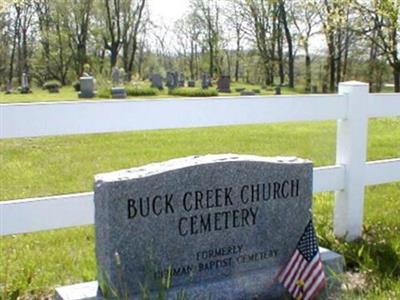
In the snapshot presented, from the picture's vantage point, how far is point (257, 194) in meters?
3.62

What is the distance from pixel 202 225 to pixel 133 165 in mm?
4701

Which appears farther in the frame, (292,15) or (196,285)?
(292,15)

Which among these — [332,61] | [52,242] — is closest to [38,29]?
[332,61]

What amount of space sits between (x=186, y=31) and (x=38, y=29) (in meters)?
12.9

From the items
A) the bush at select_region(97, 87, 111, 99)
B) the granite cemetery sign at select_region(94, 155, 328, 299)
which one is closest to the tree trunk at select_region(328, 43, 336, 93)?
the bush at select_region(97, 87, 111, 99)

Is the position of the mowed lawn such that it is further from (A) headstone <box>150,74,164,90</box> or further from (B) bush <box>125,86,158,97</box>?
(A) headstone <box>150,74,164,90</box>

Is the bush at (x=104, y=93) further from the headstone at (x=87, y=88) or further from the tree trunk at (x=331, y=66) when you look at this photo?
the tree trunk at (x=331, y=66)

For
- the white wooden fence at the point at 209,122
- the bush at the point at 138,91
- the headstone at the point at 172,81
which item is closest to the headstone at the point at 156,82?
the headstone at the point at 172,81

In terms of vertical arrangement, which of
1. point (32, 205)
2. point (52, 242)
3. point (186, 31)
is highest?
point (186, 31)

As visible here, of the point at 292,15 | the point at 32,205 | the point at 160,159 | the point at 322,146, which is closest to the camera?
the point at 32,205

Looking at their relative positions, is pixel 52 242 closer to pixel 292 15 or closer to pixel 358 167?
pixel 358 167

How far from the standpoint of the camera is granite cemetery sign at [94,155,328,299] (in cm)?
320

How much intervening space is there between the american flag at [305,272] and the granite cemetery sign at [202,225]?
7 centimetres

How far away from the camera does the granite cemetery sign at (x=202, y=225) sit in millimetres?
3203
